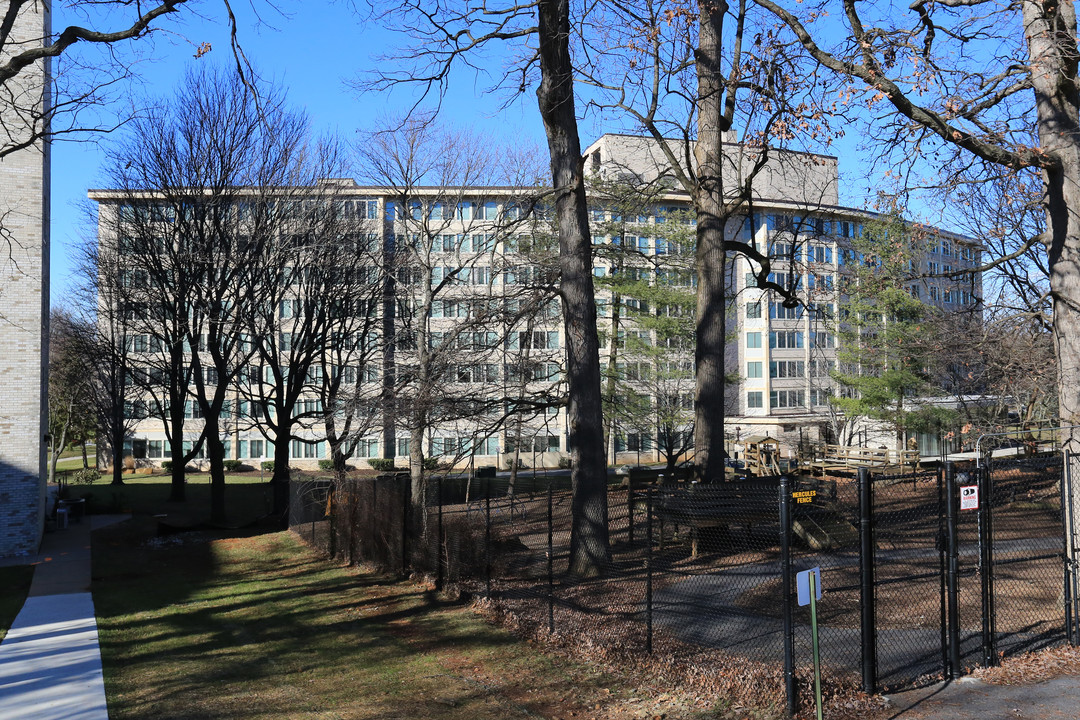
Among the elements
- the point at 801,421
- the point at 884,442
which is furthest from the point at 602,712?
the point at 801,421

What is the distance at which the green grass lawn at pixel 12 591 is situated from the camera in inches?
554

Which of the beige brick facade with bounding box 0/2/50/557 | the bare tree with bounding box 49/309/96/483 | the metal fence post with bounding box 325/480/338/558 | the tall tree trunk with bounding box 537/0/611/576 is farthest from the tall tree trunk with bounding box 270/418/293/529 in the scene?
the tall tree trunk with bounding box 537/0/611/576

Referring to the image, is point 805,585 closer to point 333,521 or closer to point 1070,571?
point 1070,571

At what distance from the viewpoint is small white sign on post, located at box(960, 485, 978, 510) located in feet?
26.4

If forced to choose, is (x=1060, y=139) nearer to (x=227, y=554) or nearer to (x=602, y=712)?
(x=602, y=712)

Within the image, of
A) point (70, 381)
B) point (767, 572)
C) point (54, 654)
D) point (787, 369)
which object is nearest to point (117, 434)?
point (70, 381)

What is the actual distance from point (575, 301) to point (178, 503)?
2941 cm

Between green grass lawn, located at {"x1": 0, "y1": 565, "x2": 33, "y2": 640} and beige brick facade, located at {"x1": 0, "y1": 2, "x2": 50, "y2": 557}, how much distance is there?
1.81 meters

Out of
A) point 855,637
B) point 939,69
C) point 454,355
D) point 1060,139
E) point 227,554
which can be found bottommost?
point 227,554

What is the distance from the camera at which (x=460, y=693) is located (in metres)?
8.52

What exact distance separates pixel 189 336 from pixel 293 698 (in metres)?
23.8

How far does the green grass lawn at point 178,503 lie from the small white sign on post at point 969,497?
26.3 meters

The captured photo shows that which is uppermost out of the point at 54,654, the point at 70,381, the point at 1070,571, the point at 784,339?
the point at 784,339

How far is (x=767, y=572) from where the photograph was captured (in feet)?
36.4
